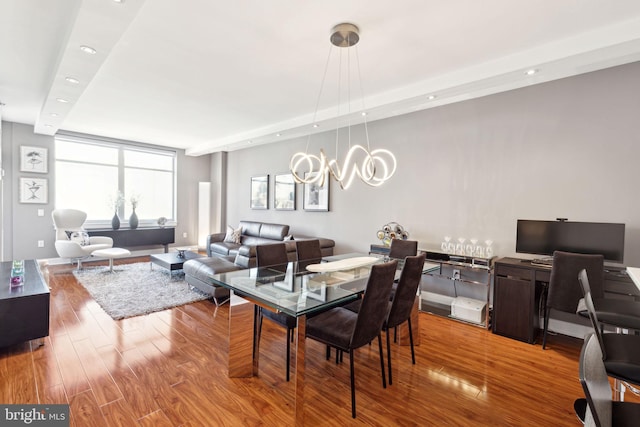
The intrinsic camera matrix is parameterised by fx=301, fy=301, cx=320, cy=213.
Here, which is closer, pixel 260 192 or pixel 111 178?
pixel 111 178

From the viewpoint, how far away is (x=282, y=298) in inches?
76.0

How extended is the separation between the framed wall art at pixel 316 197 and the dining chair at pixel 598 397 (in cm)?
461

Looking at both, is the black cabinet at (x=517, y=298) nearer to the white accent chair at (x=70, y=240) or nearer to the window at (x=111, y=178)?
the white accent chair at (x=70, y=240)

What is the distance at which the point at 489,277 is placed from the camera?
3488mm

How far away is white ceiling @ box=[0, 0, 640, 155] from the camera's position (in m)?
2.22

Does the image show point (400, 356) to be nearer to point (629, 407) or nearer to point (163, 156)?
point (629, 407)

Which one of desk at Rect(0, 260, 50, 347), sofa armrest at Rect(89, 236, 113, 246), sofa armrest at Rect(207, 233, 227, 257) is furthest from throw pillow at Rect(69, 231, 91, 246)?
desk at Rect(0, 260, 50, 347)

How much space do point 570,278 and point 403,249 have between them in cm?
157

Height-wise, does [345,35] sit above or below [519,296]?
above

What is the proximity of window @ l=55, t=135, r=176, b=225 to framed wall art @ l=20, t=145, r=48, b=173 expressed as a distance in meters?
0.27

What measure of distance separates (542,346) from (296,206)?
4469mm

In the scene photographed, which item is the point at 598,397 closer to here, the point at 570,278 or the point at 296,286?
the point at 296,286

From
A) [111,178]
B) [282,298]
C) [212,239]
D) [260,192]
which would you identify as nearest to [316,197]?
[260,192]

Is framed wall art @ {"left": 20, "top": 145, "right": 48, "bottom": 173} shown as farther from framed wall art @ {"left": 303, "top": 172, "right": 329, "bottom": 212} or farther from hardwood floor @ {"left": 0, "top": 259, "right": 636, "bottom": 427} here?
framed wall art @ {"left": 303, "top": 172, "right": 329, "bottom": 212}
